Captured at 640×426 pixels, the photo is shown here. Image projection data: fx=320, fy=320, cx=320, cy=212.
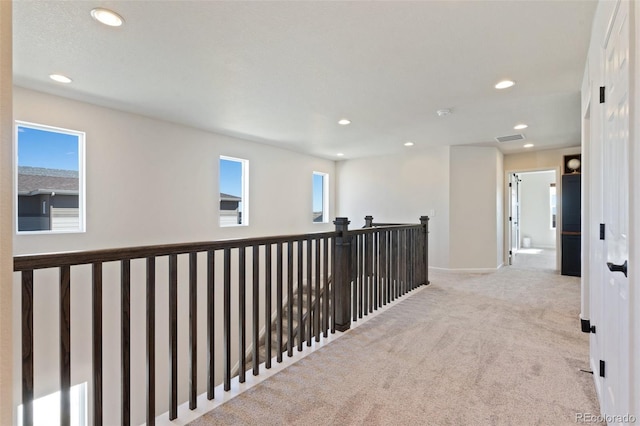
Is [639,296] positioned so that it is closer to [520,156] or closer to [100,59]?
[100,59]

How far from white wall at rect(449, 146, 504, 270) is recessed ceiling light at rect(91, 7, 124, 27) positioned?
209 inches

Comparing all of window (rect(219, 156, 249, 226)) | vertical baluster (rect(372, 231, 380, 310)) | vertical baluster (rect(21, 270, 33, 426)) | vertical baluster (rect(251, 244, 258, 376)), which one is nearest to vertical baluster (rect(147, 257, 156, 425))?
vertical baluster (rect(21, 270, 33, 426))

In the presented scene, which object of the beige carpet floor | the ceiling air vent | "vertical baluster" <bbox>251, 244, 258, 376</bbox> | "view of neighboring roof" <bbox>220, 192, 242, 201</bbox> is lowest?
the beige carpet floor

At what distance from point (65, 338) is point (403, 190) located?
595 centimetres

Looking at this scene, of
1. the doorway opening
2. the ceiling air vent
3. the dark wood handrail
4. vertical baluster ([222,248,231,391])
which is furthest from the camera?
the doorway opening

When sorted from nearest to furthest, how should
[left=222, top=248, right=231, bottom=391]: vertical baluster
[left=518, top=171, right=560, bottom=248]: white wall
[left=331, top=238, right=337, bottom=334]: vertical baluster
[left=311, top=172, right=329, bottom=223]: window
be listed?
[left=222, top=248, right=231, bottom=391]: vertical baluster → [left=331, top=238, right=337, bottom=334]: vertical baluster → [left=311, top=172, right=329, bottom=223]: window → [left=518, top=171, right=560, bottom=248]: white wall

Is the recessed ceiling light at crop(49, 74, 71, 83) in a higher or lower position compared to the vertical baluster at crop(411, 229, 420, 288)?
higher

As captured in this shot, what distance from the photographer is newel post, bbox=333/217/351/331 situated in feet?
9.31

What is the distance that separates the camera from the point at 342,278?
286 centimetres

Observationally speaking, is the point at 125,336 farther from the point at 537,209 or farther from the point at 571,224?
the point at 537,209

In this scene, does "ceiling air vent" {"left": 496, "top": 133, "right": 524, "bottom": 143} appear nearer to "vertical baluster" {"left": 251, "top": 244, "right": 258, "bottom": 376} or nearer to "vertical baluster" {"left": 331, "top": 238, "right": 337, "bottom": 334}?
"vertical baluster" {"left": 331, "top": 238, "right": 337, "bottom": 334}

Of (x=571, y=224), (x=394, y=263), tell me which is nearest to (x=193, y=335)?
(x=394, y=263)

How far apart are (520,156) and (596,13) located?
5.06 metres

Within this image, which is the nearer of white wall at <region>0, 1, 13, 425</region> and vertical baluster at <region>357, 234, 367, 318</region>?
white wall at <region>0, 1, 13, 425</region>
